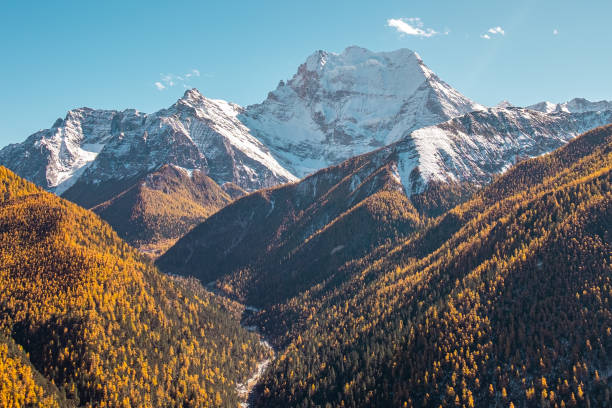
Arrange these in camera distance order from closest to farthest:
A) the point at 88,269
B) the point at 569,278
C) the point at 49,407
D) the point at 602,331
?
the point at 49,407
the point at 602,331
the point at 569,278
the point at 88,269

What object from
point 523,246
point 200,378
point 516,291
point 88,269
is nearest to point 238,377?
point 200,378

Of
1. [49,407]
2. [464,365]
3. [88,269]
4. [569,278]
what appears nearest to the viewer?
[49,407]

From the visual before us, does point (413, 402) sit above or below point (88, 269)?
below

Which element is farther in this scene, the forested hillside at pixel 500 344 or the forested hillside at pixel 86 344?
the forested hillside at pixel 86 344

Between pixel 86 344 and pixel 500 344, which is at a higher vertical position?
pixel 500 344

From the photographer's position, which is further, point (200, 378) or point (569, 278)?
point (200, 378)

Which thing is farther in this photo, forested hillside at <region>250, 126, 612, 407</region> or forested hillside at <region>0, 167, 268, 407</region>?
forested hillside at <region>0, 167, 268, 407</region>

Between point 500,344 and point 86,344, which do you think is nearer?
point 500,344

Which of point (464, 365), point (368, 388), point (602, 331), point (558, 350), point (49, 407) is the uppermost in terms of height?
point (602, 331)

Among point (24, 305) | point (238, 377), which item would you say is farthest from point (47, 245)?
point (238, 377)

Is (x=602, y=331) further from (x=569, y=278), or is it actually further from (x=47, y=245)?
(x=47, y=245)
